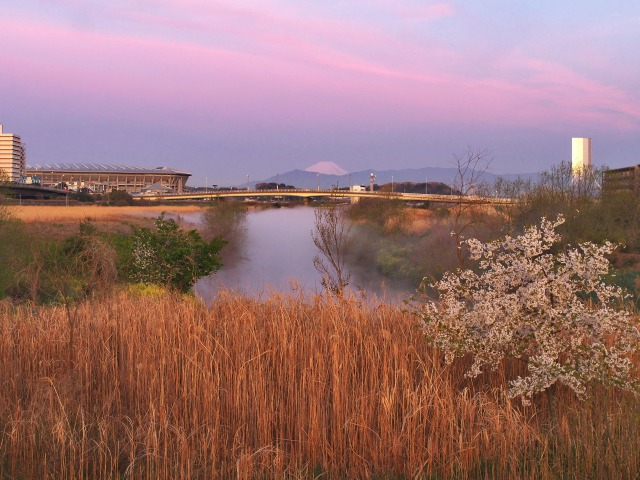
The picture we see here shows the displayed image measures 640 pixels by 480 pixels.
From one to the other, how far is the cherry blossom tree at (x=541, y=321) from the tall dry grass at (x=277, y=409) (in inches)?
13.0

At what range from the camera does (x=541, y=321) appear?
20.9 feet

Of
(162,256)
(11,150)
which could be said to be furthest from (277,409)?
(11,150)

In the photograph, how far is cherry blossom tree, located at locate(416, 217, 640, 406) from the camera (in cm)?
611

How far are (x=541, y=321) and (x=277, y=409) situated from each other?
254cm

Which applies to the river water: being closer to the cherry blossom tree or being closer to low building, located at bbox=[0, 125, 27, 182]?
the cherry blossom tree

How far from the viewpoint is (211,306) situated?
9.02 meters

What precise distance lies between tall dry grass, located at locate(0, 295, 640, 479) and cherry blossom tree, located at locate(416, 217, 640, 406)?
13.0 inches

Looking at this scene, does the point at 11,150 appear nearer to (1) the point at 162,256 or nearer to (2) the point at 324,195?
(2) the point at 324,195

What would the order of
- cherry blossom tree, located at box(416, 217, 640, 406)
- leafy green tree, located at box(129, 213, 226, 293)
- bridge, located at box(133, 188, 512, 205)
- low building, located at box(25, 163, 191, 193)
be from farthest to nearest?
low building, located at box(25, 163, 191, 193), bridge, located at box(133, 188, 512, 205), leafy green tree, located at box(129, 213, 226, 293), cherry blossom tree, located at box(416, 217, 640, 406)

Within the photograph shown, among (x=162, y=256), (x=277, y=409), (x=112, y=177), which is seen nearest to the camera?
(x=277, y=409)

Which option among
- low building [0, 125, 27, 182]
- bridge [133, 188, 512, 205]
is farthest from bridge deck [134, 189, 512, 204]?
low building [0, 125, 27, 182]

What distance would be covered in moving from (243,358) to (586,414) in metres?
3.15

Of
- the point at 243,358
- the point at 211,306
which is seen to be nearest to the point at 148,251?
the point at 211,306

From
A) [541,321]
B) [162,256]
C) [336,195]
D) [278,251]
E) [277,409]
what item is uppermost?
[336,195]
